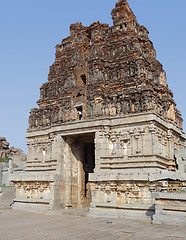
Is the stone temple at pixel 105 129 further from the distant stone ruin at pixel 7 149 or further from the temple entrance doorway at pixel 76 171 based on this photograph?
the distant stone ruin at pixel 7 149

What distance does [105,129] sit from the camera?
21.1 m

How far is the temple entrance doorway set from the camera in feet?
75.0

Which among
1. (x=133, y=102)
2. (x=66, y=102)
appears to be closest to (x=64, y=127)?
(x=66, y=102)

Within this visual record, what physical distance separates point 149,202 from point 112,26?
56.3 ft

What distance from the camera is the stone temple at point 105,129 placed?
58.7 feet

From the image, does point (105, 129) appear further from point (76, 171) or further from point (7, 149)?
point (7, 149)

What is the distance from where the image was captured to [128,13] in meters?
27.1

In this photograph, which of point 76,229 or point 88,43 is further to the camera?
point 88,43

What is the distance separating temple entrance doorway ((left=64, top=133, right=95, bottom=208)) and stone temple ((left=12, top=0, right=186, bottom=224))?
0.27ft

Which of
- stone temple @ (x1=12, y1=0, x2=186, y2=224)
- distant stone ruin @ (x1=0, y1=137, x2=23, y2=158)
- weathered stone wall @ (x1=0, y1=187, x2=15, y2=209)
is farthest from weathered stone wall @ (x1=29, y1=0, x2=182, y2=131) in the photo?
distant stone ruin @ (x1=0, y1=137, x2=23, y2=158)

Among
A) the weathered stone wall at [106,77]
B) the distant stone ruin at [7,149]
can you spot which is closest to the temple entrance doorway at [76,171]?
the weathered stone wall at [106,77]

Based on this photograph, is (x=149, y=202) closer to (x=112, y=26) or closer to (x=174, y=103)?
(x=174, y=103)

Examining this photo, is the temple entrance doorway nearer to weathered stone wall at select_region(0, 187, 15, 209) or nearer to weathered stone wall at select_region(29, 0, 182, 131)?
weathered stone wall at select_region(29, 0, 182, 131)

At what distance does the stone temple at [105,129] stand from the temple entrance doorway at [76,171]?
8 centimetres
